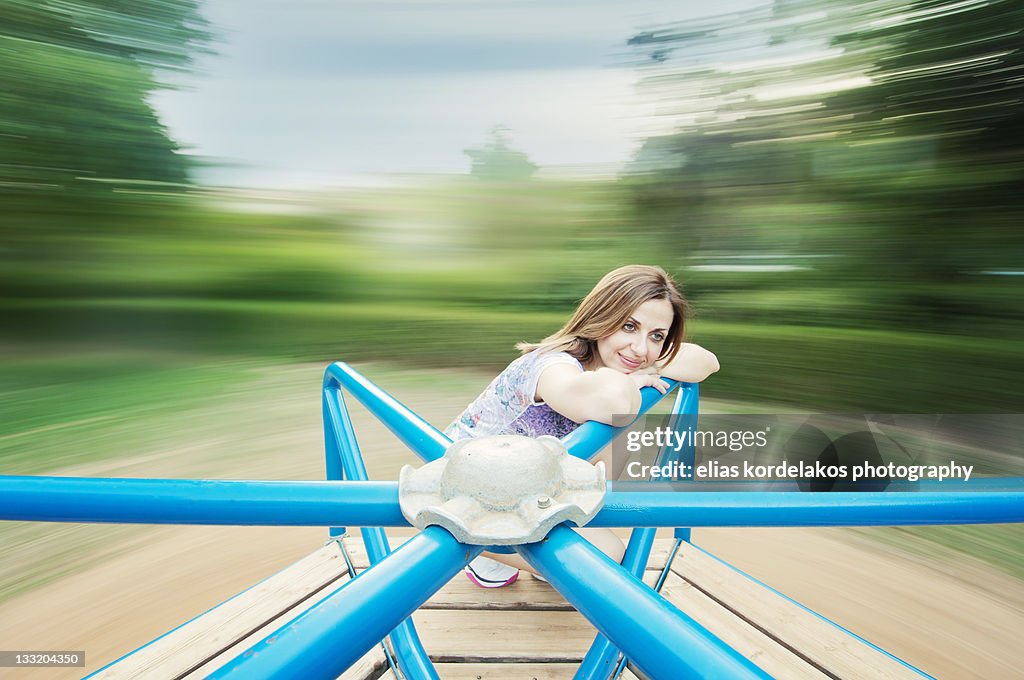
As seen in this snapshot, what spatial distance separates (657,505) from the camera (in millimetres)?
374

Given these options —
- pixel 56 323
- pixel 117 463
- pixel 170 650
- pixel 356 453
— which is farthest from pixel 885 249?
pixel 56 323

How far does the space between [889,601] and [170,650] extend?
5.21 feet

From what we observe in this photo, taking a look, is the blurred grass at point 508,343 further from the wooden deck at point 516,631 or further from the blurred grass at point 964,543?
the wooden deck at point 516,631

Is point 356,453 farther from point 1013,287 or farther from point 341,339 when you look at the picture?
point 341,339

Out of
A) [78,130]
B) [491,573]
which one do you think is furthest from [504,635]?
[78,130]

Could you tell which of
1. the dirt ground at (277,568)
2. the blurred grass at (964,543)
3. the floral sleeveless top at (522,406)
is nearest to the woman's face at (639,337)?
the floral sleeveless top at (522,406)

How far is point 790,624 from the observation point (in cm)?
88

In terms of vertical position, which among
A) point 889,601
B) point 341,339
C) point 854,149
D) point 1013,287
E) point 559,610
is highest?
point 854,149

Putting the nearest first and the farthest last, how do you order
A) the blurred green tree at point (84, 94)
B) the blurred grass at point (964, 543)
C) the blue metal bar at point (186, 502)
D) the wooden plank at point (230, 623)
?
the blue metal bar at point (186, 502) → the wooden plank at point (230, 623) → the blurred grass at point (964, 543) → the blurred green tree at point (84, 94)

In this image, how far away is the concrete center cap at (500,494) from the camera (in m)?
0.32

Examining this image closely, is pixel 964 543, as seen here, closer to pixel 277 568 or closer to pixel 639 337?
pixel 639 337

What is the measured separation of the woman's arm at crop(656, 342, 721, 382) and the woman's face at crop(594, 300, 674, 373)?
6 cm

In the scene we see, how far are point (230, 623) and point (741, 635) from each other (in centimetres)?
85

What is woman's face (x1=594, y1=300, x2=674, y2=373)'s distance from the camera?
3.56ft
